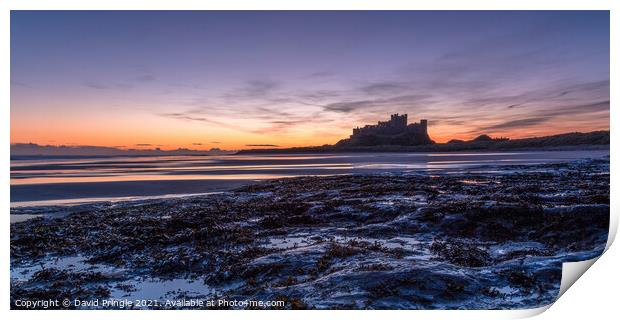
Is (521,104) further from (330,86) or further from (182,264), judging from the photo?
(182,264)

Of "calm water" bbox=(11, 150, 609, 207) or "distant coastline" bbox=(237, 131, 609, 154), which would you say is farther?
"calm water" bbox=(11, 150, 609, 207)

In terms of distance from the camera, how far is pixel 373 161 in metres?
21.1

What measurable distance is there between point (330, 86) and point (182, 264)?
6298 mm

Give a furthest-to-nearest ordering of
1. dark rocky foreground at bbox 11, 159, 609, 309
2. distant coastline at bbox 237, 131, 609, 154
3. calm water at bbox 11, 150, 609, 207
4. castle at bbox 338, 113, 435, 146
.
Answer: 1. castle at bbox 338, 113, 435, 146
2. calm water at bbox 11, 150, 609, 207
3. distant coastline at bbox 237, 131, 609, 154
4. dark rocky foreground at bbox 11, 159, 609, 309

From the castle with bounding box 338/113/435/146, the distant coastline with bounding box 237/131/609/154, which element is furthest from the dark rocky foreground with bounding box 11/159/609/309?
the castle with bounding box 338/113/435/146

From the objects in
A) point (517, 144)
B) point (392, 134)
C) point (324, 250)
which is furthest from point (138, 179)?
point (517, 144)

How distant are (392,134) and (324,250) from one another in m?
8.85

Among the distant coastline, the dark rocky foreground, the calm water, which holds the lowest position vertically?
the dark rocky foreground

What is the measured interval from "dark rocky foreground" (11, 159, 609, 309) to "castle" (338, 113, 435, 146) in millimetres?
2787

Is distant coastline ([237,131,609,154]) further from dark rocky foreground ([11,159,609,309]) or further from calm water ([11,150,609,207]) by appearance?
dark rocky foreground ([11,159,609,309])

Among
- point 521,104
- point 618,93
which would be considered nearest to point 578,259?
point 618,93

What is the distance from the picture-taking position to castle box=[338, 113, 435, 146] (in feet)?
40.1

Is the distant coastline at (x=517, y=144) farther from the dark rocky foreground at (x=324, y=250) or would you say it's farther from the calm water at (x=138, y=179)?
the dark rocky foreground at (x=324, y=250)

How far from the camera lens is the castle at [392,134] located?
12.2 metres
